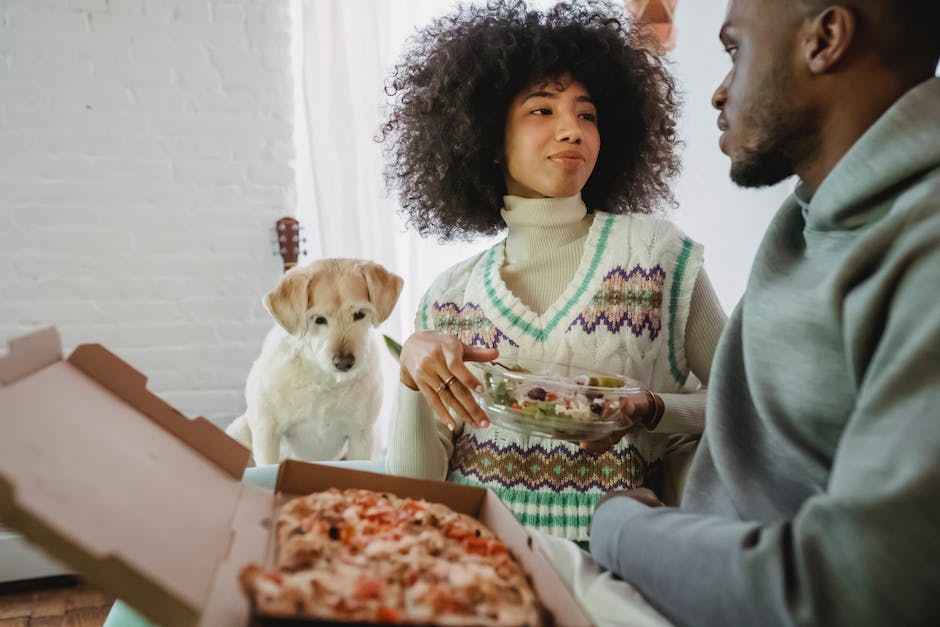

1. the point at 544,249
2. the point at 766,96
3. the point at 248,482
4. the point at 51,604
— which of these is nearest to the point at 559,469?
the point at 544,249

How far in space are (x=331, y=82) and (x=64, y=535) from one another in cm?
241

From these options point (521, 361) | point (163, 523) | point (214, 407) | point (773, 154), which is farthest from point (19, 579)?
point (773, 154)

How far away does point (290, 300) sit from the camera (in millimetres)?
1688

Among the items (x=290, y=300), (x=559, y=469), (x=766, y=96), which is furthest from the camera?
(x=290, y=300)

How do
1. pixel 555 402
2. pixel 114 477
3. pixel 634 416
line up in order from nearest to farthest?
pixel 114 477 → pixel 555 402 → pixel 634 416

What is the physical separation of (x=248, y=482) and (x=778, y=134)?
101 cm

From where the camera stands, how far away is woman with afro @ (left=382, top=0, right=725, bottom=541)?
1.15 m

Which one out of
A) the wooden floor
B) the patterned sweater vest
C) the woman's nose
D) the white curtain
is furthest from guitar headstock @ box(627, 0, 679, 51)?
the wooden floor

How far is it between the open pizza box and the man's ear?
554mm

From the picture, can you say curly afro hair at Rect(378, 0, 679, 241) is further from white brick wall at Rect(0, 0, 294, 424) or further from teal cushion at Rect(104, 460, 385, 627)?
white brick wall at Rect(0, 0, 294, 424)

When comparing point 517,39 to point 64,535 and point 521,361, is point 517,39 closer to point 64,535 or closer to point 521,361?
point 521,361

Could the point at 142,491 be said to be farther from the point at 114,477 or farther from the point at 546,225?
the point at 546,225

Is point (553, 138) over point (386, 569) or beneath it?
over

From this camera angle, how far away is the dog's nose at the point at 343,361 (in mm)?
1696
